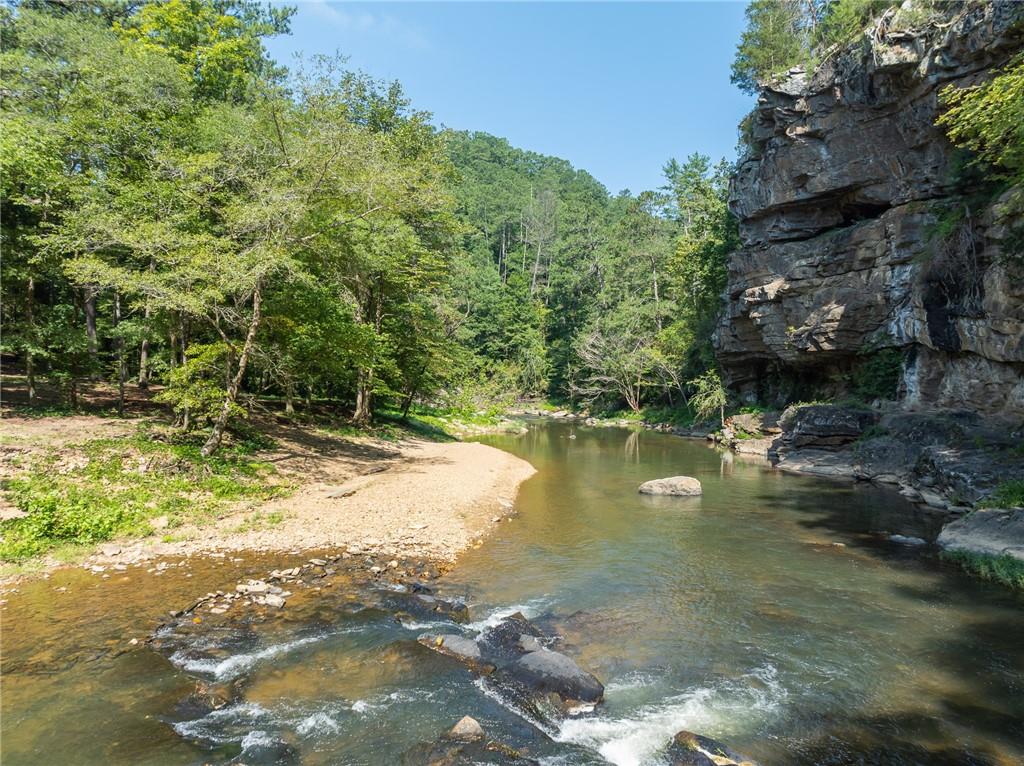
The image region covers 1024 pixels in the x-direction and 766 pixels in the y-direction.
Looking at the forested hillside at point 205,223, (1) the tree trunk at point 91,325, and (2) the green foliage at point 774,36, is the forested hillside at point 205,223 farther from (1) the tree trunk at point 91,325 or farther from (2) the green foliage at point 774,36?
(2) the green foliage at point 774,36

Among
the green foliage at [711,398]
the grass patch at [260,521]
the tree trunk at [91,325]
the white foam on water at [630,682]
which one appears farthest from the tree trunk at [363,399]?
the green foliage at [711,398]

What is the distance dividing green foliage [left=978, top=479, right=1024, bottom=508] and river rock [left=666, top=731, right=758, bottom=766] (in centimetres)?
1202

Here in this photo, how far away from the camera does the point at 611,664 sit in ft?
25.5

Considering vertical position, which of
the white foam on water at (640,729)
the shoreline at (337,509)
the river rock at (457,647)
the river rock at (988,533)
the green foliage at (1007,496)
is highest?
the green foliage at (1007,496)

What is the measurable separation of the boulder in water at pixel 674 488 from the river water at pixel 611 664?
18.5 ft

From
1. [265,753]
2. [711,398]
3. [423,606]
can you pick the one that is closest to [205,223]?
[423,606]

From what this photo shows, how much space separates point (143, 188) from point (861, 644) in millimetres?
19752

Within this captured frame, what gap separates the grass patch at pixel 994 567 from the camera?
1068 centimetres

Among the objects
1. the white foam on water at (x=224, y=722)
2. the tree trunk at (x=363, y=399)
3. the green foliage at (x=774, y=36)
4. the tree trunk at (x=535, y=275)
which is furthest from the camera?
the tree trunk at (x=535, y=275)

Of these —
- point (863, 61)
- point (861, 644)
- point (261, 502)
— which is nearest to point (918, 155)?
point (863, 61)

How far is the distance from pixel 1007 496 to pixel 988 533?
6.65ft

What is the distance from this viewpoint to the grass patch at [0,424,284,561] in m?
10.2

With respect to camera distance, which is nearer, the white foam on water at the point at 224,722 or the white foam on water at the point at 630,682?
the white foam on water at the point at 224,722

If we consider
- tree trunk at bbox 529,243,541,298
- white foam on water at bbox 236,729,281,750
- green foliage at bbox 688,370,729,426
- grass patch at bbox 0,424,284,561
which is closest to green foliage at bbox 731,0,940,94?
green foliage at bbox 688,370,729,426
